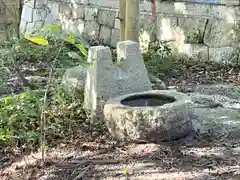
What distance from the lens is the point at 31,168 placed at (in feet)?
11.8

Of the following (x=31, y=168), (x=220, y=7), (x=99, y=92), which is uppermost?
(x=220, y=7)

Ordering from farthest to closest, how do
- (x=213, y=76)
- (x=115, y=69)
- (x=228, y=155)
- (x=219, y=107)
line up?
(x=213, y=76)
(x=219, y=107)
(x=115, y=69)
(x=228, y=155)

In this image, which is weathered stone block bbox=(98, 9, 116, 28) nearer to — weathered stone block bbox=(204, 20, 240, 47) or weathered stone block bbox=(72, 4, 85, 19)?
weathered stone block bbox=(72, 4, 85, 19)

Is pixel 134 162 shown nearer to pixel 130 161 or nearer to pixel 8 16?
pixel 130 161

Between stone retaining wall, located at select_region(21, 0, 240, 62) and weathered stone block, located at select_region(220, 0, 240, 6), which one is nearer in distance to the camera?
weathered stone block, located at select_region(220, 0, 240, 6)

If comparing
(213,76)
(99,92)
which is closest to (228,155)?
(99,92)

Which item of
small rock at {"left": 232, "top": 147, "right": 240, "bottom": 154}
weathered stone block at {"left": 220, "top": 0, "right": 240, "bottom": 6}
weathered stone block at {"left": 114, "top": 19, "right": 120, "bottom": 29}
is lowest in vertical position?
small rock at {"left": 232, "top": 147, "right": 240, "bottom": 154}

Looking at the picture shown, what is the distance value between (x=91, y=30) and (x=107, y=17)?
1.82 ft

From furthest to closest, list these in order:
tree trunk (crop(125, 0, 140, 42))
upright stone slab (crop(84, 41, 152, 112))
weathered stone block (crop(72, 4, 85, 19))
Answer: weathered stone block (crop(72, 4, 85, 19)) → tree trunk (crop(125, 0, 140, 42)) → upright stone slab (crop(84, 41, 152, 112))

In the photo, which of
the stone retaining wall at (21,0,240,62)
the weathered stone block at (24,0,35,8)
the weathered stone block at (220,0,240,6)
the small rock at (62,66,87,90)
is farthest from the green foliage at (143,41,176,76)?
the weathered stone block at (24,0,35,8)

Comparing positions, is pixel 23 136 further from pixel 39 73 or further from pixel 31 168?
pixel 39 73

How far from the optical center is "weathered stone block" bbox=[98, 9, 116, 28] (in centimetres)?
835

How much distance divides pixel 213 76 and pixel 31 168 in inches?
132

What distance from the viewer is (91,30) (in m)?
8.88
